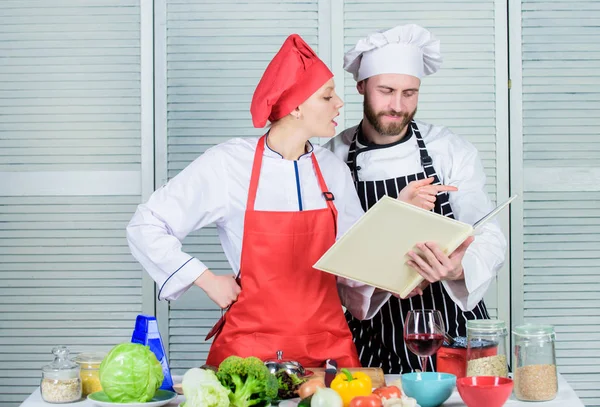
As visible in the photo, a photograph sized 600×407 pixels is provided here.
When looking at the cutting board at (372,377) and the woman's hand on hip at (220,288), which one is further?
the woman's hand on hip at (220,288)

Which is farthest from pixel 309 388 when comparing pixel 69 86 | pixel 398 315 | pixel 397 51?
pixel 69 86

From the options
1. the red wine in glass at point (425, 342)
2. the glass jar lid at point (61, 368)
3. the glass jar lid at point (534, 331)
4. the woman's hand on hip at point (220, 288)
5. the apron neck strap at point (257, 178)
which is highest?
the apron neck strap at point (257, 178)

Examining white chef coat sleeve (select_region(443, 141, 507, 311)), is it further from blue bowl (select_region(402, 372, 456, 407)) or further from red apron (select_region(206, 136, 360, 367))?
A: blue bowl (select_region(402, 372, 456, 407))

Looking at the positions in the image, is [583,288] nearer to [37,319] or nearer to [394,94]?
[394,94]

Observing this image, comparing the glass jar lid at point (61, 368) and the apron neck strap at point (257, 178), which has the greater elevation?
the apron neck strap at point (257, 178)

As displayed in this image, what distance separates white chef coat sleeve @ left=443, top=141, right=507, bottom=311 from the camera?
2.40 m

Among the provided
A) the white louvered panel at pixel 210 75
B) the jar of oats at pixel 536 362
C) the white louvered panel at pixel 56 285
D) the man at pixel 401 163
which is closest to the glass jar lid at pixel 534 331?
the jar of oats at pixel 536 362

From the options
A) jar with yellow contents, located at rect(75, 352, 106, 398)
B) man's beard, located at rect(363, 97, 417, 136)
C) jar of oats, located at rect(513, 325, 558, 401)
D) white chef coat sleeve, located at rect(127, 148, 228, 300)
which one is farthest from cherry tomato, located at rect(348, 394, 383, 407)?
man's beard, located at rect(363, 97, 417, 136)

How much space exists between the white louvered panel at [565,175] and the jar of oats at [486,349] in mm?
1713

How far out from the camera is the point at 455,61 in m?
3.55

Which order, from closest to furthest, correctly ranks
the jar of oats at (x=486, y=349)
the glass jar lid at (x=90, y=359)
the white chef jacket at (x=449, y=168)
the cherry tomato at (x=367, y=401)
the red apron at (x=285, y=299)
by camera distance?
1. the cherry tomato at (x=367, y=401)
2. the jar of oats at (x=486, y=349)
3. the glass jar lid at (x=90, y=359)
4. the red apron at (x=285, y=299)
5. the white chef jacket at (x=449, y=168)

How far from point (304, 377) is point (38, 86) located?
2125 millimetres

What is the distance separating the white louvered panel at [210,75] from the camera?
3.54 meters

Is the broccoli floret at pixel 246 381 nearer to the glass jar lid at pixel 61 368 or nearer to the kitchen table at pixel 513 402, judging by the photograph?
the kitchen table at pixel 513 402
